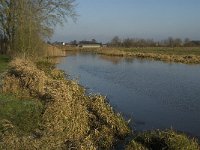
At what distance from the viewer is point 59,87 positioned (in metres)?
13.9

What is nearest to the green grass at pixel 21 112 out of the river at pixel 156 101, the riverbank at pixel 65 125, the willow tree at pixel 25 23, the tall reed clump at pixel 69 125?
the riverbank at pixel 65 125

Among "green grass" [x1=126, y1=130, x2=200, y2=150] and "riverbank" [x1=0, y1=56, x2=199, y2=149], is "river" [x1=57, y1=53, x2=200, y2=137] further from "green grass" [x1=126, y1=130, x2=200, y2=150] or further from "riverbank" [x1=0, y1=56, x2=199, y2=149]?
"green grass" [x1=126, y1=130, x2=200, y2=150]

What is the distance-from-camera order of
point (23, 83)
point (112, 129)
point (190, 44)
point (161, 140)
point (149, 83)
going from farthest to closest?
point (190, 44) < point (149, 83) < point (23, 83) < point (112, 129) < point (161, 140)

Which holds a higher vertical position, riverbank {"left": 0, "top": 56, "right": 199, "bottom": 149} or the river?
riverbank {"left": 0, "top": 56, "right": 199, "bottom": 149}

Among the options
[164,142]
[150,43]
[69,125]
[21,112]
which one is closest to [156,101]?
[21,112]

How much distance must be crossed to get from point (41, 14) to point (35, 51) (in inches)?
372

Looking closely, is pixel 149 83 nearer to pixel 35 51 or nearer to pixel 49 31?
pixel 35 51

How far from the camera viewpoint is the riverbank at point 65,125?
912cm

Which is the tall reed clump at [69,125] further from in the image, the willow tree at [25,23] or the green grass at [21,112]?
the willow tree at [25,23]

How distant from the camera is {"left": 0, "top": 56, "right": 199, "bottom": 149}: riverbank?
912 cm

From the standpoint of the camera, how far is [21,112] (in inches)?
505

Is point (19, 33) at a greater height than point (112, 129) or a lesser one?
greater

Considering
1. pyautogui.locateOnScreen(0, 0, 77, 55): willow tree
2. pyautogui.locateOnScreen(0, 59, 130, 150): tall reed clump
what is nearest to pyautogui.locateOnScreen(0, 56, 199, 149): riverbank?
pyautogui.locateOnScreen(0, 59, 130, 150): tall reed clump

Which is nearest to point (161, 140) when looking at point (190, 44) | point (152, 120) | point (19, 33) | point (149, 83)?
point (152, 120)
